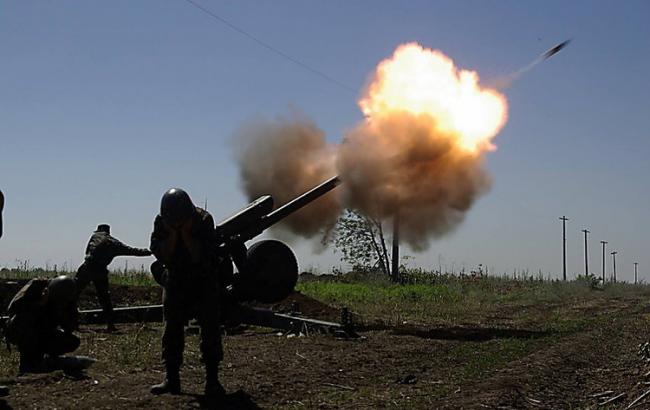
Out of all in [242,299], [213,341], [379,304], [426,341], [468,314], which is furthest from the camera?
[379,304]

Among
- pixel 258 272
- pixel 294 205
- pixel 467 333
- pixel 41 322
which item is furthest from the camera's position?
pixel 294 205

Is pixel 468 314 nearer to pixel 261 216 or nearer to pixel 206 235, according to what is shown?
pixel 261 216

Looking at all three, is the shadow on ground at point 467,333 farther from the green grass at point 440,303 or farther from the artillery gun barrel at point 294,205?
the artillery gun barrel at point 294,205

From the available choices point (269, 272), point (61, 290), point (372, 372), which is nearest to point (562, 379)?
point (372, 372)

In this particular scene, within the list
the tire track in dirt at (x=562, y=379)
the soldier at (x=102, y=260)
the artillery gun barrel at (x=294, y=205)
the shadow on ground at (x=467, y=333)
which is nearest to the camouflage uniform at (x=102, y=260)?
the soldier at (x=102, y=260)

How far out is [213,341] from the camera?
8922 mm

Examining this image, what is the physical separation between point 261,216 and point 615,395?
8.08 meters

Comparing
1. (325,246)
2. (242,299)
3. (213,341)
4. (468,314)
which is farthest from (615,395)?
(325,246)

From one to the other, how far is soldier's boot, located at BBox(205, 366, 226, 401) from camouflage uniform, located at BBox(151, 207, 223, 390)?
0.01 meters

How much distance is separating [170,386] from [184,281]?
1.10 meters

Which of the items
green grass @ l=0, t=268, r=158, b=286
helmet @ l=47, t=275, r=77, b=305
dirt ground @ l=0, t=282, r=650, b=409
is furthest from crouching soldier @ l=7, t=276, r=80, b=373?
green grass @ l=0, t=268, r=158, b=286

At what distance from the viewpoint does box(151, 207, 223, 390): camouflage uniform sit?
888 centimetres

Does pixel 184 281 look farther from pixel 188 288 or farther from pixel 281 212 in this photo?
pixel 281 212

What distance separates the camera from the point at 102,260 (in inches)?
640
